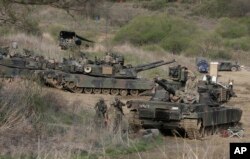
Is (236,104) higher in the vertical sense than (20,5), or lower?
lower

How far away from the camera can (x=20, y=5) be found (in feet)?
38.7

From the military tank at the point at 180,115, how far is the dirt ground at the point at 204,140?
0.33 meters

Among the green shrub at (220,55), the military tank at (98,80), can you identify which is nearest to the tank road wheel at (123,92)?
the military tank at (98,80)

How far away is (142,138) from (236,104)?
43.5 ft

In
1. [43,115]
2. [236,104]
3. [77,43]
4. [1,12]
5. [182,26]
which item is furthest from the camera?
[182,26]

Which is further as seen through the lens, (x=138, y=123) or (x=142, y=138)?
(x=138, y=123)

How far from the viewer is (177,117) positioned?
1589 cm

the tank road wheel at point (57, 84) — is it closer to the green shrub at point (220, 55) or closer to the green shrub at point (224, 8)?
the green shrub at point (220, 55)

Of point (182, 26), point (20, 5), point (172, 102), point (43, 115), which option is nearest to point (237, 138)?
point (172, 102)

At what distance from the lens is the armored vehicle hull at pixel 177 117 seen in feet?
52.0

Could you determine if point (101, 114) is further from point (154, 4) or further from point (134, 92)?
point (154, 4)

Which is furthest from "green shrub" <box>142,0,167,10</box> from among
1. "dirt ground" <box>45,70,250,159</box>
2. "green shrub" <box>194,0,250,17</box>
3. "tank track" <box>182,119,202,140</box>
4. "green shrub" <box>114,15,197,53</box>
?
"tank track" <box>182,119,202,140</box>

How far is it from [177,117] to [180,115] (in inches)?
3.6

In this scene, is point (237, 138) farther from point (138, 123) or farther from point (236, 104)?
point (236, 104)
